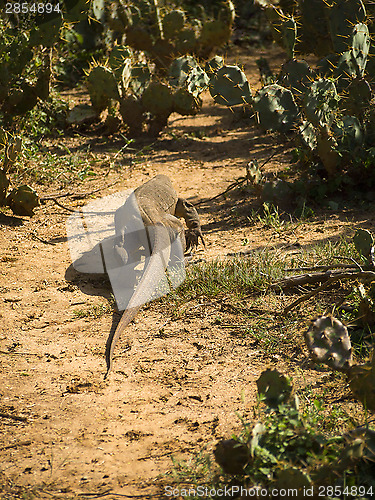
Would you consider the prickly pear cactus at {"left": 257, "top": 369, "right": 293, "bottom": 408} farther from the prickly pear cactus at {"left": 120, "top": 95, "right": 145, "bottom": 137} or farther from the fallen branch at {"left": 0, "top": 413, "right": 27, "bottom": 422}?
the prickly pear cactus at {"left": 120, "top": 95, "right": 145, "bottom": 137}

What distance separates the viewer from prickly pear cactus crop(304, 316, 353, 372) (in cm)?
281

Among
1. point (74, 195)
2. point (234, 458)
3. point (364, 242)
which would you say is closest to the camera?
point (234, 458)

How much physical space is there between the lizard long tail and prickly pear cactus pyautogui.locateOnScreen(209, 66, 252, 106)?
67.1 inches

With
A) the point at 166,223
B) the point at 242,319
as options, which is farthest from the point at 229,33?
the point at 242,319

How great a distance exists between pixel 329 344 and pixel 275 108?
11.5 ft

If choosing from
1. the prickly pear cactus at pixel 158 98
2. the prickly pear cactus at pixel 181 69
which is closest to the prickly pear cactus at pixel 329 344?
the prickly pear cactus at pixel 181 69

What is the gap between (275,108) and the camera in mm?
5691

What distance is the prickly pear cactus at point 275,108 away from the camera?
5684mm

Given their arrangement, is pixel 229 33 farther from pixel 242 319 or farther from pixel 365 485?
pixel 365 485

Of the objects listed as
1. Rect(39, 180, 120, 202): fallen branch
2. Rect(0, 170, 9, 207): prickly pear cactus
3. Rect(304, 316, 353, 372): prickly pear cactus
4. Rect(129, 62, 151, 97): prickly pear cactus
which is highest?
Rect(129, 62, 151, 97): prickly pear cactus

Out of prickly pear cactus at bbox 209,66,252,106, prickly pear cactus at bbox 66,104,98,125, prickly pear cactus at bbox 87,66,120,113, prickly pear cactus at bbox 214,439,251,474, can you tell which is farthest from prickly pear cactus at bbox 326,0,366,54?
prickly pear cactus at bbox 214,439,251,474

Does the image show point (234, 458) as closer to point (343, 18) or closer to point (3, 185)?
point (3, 185)

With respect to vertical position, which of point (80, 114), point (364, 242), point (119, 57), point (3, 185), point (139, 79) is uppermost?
point (119, 57)

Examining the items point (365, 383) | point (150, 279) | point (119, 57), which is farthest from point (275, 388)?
point (119, 57)
